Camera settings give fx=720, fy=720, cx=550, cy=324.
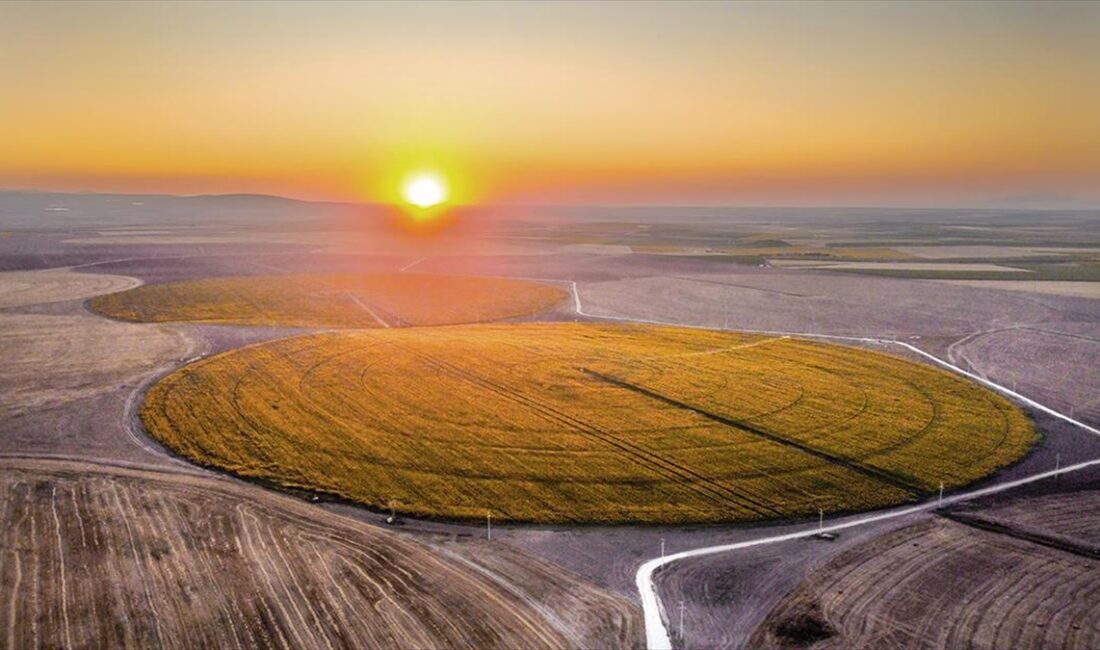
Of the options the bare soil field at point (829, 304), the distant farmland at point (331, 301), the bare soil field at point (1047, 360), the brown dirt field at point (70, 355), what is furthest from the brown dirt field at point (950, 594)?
the distant farmland at point (331, 301)

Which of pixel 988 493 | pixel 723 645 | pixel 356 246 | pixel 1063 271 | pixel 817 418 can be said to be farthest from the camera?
pixel 356 246

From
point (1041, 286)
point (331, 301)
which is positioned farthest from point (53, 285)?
point (1041, 286)

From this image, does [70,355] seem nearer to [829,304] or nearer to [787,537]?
[787,537]

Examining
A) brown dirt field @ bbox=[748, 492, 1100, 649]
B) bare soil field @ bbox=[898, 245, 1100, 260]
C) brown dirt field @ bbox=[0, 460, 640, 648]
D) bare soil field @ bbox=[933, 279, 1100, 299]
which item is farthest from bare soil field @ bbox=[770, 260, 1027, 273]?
brown dirt field @ bbox=[0, 460, 640, 648]

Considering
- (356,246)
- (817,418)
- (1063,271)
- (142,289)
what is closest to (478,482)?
(817,418)

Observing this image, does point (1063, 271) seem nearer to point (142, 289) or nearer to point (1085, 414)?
point (1085, 414)

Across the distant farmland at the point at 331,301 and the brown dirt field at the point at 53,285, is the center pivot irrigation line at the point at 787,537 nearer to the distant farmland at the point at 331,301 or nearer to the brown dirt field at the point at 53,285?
the distant farmland at the point at 331,301
